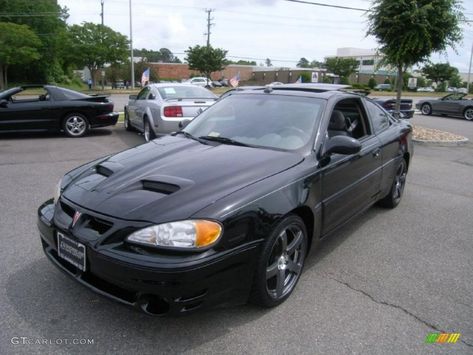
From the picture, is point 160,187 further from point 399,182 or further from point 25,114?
point 25,114

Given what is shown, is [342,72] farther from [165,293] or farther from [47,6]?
[165,293]

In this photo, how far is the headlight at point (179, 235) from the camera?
7.71 feet

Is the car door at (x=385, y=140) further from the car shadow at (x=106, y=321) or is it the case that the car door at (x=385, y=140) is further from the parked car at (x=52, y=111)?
the parked car at (x=52, y=111)

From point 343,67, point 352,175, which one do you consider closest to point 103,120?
point 352,175

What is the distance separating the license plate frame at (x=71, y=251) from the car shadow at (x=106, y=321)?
6.7 inches

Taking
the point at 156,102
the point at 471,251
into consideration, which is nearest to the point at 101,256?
the point at 471,251

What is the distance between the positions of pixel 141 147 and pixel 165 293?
1818 mm

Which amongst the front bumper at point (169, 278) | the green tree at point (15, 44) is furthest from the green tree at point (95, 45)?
the front bumper at point (169, 278)

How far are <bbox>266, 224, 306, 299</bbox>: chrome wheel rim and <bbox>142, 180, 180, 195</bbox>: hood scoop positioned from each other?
0.80 m

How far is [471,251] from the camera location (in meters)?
4.10

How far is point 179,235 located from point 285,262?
1.01 m

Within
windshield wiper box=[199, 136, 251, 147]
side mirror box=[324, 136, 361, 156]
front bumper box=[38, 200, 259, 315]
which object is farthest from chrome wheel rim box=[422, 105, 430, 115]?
front bumper box=[38, 200, 259, 315]

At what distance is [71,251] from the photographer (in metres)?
2.63

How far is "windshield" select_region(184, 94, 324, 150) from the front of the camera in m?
3.50
